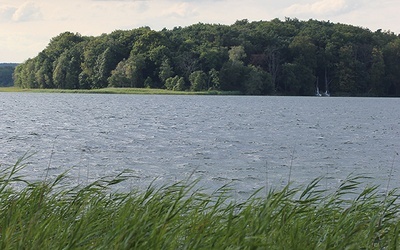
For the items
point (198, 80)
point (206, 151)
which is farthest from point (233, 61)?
point (206, 151)

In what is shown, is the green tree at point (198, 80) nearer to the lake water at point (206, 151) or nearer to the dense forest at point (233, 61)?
the dense forest at point (233, 61)

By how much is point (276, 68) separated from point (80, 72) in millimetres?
38002

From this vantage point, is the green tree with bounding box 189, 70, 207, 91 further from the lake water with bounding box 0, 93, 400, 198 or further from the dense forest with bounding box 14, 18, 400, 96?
the lake water with bounding box 0, 93, 400, 198

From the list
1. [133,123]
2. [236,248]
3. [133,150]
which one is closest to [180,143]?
[133,150]

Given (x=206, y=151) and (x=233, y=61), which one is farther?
(x=233, y=61)

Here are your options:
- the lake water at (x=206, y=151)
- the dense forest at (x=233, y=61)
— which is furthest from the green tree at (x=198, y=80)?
the lake water at (x=206, y=151)

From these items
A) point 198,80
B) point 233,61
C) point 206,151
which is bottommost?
point 206,151

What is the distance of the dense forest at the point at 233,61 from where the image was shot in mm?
116250

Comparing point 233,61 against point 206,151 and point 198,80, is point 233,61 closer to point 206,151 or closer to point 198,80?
point 198,80

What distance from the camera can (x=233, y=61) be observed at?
116 meters

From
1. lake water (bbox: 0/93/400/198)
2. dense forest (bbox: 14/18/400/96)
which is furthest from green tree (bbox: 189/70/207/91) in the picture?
lake water (bbox: 0/93/400/198)

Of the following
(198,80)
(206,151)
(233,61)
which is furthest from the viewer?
(233,61)

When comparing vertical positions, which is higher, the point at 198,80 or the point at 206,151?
the point at 198,80

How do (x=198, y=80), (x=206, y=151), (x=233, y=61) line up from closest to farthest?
(x=206, y=151)
(x=198, y=80)
(x=233, y=61)
